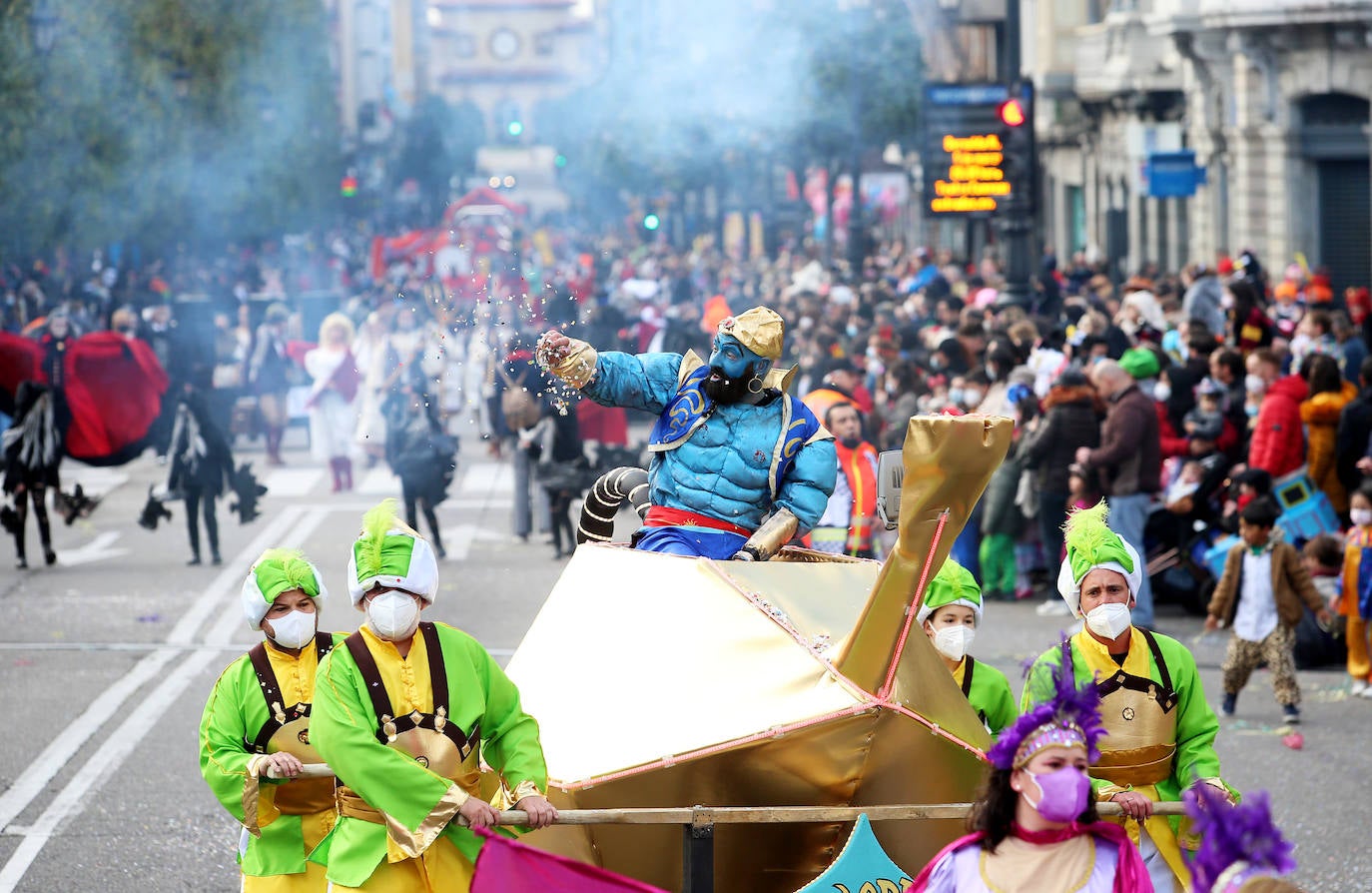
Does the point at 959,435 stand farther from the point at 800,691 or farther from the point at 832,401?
the point at 832,401

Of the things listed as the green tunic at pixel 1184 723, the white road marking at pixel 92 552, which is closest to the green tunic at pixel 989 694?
the green tunic at pixel 1184 723

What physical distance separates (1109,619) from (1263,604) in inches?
192

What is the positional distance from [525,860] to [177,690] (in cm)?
695

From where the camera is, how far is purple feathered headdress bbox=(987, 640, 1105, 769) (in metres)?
4.62

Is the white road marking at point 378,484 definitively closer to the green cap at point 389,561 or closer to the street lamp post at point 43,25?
the street lamp post at point 43,25

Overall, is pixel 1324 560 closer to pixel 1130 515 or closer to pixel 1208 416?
pixel 1130 515

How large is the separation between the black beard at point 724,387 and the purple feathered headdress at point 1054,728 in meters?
2.72

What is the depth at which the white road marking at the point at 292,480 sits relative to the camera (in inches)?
819

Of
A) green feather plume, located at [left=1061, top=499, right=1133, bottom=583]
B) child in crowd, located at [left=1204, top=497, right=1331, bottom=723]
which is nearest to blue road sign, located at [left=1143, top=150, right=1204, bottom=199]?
child in crowd, located at [left=1204, top=497, right=1331, bottom=723]

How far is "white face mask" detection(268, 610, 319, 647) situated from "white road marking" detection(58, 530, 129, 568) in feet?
35.3

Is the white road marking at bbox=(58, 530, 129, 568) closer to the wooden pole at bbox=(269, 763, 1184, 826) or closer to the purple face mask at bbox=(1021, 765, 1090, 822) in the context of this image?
the wooden pole at bbox=(269, 763, 1184, 826)

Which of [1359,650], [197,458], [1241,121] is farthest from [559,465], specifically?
[1241,121]

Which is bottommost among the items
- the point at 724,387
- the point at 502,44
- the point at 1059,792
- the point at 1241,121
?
the point at 1059,792

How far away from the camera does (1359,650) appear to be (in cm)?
1172
